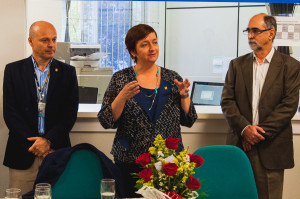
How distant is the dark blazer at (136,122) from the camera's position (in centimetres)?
273

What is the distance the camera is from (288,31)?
3.85m

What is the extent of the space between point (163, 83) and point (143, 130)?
321mm

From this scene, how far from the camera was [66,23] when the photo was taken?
8961 millimetres

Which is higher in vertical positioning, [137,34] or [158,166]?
[137,34]

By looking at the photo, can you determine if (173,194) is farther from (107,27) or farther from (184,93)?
(107,27)

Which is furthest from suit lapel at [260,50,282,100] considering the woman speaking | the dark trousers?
the dark trousers

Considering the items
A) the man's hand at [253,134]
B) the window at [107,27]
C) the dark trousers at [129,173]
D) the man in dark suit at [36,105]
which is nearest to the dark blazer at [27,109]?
the man in dark suit at [36,105]

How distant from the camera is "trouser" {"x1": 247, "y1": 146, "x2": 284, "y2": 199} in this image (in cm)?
321

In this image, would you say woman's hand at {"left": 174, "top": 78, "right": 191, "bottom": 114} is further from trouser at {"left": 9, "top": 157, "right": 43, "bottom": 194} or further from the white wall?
the white wall

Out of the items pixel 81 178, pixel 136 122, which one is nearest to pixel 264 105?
pixel 136 122

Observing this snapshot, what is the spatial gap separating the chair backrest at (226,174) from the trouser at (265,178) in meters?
0.79

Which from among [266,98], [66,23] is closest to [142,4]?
[66,23]

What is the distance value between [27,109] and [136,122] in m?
0.81

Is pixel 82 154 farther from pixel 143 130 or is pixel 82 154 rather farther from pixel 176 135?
pixel 176 135
